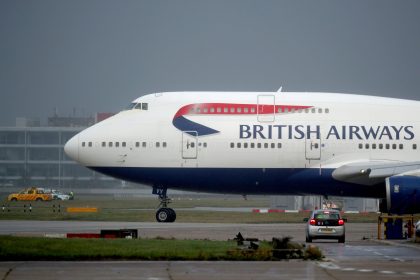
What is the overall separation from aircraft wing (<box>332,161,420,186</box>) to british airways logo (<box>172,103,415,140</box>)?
4.85ft

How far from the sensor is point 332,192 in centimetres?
5297

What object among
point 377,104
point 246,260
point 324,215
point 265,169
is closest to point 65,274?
point 246,260

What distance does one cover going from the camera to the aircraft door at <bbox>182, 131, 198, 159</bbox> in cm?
5181

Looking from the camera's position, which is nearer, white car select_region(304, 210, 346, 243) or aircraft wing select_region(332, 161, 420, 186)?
white car select_region(304, 210, 346, 243)

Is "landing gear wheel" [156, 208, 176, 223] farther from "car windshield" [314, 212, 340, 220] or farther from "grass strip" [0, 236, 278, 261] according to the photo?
"grass strip" [0, 236, 278, 261]

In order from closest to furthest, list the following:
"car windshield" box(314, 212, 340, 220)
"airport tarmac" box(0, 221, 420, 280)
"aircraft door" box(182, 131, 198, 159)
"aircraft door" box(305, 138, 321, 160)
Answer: "airport tarmac" box(0, 221, 420, 280), "car windshield" box(314, 212, 340, 220), "aircraft door" box(305, 138, 321, 160), "aircraft door" box(182, 131, 198, 159)

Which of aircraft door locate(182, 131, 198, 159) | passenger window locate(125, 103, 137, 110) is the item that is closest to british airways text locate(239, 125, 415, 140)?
aircraft door locate(182, 131, 198, 159)

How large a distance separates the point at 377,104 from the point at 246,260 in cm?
2483

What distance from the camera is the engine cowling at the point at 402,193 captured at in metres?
47.8

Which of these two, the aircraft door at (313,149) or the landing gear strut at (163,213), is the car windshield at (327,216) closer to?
the aircraft door at (313,149)

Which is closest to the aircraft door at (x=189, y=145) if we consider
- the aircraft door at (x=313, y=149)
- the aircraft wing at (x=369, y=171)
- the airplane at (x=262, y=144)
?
the airplane at (x=262, y=144)

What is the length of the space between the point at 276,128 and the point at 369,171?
5.49 meters

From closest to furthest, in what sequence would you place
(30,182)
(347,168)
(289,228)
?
(289,228) → (347,168) → (30,182)

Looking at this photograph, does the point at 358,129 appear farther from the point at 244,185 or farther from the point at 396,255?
the point at 396,255
